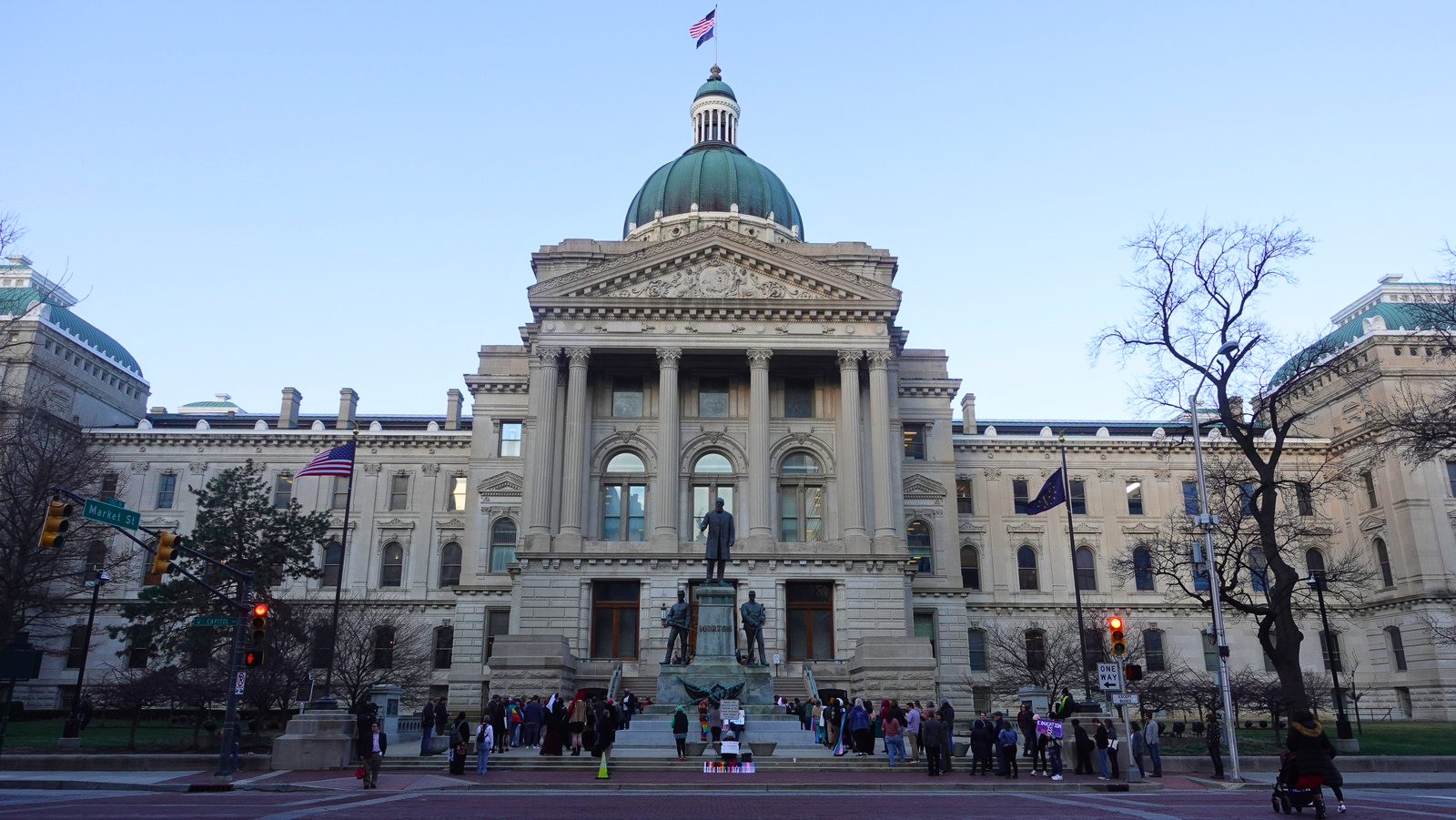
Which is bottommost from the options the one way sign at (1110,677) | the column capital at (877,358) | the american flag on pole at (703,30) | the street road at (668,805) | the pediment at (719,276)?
the street road at (668,805)

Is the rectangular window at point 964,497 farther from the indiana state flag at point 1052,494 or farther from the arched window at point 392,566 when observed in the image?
the arched window at point 392,566

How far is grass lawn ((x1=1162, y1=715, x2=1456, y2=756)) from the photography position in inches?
1236

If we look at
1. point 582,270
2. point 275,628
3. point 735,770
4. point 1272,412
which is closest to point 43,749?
point 275,628

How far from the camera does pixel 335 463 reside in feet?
124

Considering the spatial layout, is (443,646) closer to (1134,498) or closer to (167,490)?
(167,490)

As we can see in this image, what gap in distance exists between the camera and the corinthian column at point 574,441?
152 ft

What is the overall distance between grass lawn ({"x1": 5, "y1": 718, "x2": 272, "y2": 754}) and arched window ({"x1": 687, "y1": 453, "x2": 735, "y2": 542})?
2152 cm

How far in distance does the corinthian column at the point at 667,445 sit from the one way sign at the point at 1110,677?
24044 millimetres

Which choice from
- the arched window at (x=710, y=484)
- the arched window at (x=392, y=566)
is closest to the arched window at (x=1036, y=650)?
the arched window at (x=710, y=484)

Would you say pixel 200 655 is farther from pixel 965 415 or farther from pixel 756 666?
pixel 965 415

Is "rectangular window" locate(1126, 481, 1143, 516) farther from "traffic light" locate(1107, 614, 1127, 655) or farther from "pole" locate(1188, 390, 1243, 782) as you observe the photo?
"traffic light" locate(1107, 614, 1127, 655)

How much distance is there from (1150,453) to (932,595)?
1985 centimetres

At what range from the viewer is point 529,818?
16.0 m

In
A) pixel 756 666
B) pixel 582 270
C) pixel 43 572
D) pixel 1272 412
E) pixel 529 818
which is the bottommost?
pixel 529 818
